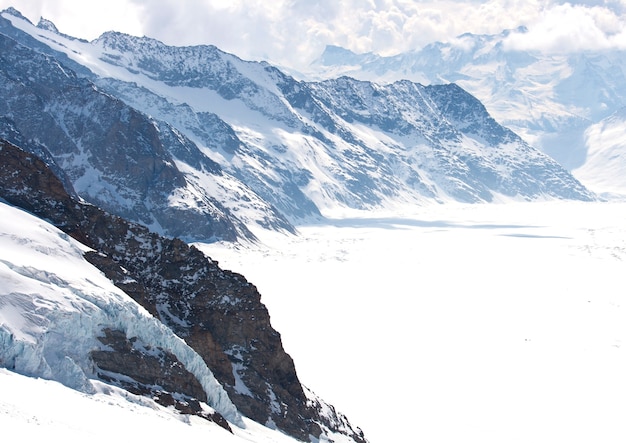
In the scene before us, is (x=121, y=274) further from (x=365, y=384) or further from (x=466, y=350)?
(x=466, y=350)

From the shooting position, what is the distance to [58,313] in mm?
52469

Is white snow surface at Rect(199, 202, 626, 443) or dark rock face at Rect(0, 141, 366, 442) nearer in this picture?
dark rock face at Rect(0, 141, 366, 442)

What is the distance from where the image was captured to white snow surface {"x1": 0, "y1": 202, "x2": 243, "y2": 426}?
165ft

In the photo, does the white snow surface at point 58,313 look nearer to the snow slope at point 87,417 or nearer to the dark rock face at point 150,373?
the dark rock face at point 150,373

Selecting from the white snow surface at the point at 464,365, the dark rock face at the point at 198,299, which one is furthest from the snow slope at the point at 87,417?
the white snow surface at the point at 464,365

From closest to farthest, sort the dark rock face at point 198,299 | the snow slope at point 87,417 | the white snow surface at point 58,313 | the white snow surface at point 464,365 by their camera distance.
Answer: the snow slope at point 87,417, the white snow surface at point 58,313, the dark rock face at point 198,299, the white snow surface at point 464,365

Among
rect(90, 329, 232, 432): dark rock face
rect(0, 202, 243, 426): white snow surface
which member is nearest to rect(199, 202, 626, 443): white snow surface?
rect(90, 329, 232, 432): dark rock face

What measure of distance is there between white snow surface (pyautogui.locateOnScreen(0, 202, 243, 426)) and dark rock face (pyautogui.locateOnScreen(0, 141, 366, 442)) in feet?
22.2

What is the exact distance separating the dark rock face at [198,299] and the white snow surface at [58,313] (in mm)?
6773

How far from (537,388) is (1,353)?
3615 inches

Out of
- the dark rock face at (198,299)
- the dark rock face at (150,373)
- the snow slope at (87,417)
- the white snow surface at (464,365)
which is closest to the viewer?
the snow slope at (87,417)

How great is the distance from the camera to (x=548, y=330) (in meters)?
163

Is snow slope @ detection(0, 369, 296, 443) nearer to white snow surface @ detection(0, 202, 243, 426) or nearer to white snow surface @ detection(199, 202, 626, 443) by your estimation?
white snow surface @ detection(0, 202, 243, 426)

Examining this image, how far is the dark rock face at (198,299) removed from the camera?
71.9 meters
